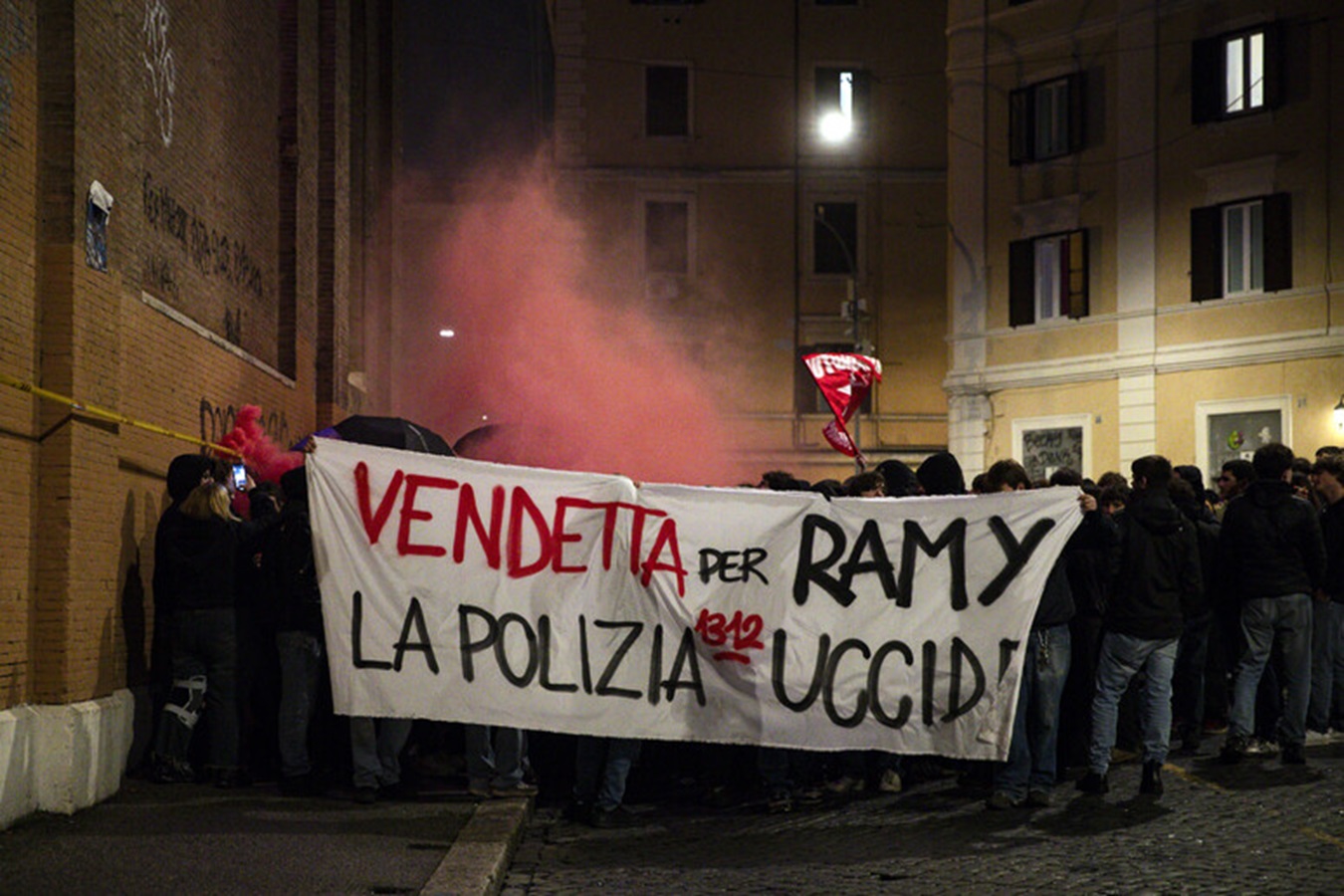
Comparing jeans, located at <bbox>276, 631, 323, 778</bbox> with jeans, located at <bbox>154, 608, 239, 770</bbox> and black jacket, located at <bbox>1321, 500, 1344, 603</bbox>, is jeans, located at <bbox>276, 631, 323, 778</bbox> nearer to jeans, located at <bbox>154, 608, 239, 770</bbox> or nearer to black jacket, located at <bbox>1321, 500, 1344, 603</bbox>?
jeans, located at <bbox>154, 608, 239, 770</bbox>

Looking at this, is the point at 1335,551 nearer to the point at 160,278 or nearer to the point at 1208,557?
the point at 1208,557

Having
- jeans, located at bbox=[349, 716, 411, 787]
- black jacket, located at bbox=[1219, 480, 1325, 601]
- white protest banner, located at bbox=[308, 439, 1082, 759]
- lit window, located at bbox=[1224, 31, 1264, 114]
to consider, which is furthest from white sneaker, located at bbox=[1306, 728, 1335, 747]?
lit window, located at bbox=[1224, 31, 1264, 114]

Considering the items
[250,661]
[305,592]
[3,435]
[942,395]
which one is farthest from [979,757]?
[942,395]

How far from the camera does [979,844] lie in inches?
332

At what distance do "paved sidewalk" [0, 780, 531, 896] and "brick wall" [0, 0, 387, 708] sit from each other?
0.85 m

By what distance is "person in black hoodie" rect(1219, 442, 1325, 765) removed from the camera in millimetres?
10406

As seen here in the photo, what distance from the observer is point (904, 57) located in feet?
138

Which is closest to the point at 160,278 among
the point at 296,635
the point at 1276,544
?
the point at 296,635

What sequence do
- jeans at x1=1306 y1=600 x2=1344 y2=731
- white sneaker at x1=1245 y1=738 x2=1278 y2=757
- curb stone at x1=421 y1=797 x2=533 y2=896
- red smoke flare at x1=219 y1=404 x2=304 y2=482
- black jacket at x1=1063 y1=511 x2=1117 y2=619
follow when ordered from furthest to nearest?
red smoke flare at x1=219 y1=404 x2=304 y2=482 < jeans at x1=1306 y1=600 x2=1344 y2=731 < white sneaker at x1=1245 y1=738 x2=1278 y2=757 < black jacket at x1=1063 y1=511 x2=1117 y2=619 < curb stone at x1=421 y1=797 x2=533 y2=896

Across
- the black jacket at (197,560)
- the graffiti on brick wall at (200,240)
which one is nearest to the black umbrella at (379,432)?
the black jacket at (197,560)

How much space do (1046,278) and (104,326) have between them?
2373cm

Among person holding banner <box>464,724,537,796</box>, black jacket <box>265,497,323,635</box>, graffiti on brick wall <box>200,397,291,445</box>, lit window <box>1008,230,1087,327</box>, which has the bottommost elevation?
person holding banner <box>464,724,537,796</box>

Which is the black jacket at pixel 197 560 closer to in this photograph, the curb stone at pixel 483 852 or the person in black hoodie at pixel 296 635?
the person in black hoodie at pixel 296 635

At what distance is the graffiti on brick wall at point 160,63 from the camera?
38.3ft
